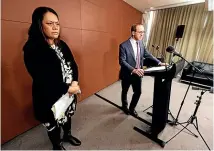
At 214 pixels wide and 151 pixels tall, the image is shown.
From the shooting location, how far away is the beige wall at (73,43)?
147cm

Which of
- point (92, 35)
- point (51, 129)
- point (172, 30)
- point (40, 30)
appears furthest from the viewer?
point (172, 30)

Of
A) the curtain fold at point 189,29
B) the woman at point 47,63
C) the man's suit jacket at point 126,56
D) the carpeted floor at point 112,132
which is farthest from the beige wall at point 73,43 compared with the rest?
the curtain fold at point 189,29

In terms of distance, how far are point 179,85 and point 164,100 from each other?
282cm

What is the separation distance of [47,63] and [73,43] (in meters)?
1.27

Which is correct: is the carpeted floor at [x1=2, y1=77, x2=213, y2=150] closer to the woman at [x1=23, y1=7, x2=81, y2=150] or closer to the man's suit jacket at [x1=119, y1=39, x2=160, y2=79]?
the woman at [x1=23, y1=7, x2=81, y2=150]

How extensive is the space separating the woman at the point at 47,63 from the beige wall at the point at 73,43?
0.56m

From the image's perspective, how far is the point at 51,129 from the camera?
1.35 meters

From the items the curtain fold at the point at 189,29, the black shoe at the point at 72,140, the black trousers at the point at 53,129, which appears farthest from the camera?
the curtain fold at the point at 189,29

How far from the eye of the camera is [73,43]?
7.45 feet

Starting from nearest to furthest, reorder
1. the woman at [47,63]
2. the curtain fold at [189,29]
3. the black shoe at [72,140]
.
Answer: the woman at [47,63]
the black shoe at [72,140]
the curtain fold at [189,29]

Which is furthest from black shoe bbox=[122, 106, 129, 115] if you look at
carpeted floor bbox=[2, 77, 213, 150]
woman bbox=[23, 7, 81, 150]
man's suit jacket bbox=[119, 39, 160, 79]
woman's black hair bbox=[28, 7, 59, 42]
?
woman's black hair bbox=[28, 7, 59, 42]

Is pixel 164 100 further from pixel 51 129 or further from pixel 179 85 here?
pixel 179 85

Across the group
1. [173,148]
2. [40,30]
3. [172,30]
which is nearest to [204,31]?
[172,30]

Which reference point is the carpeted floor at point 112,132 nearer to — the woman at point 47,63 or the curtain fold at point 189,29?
the woman at point 47,63
